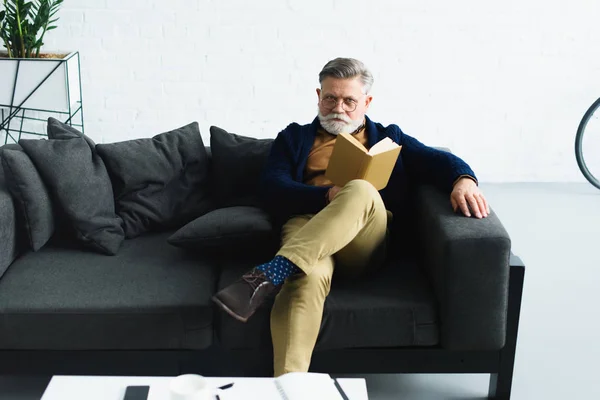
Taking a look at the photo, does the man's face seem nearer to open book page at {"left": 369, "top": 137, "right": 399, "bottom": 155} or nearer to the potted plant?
open book page at {"left": 369, "top": 137, "right": 399, "bottom": 155}

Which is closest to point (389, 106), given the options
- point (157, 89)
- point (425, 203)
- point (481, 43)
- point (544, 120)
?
point (481, 43)

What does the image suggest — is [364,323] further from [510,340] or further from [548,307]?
[548,307]

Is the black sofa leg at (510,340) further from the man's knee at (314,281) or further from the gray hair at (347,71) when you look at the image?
the gray hair at (347,71)

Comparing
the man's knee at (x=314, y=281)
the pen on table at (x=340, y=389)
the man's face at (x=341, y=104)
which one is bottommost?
the pen on table at (x=340, y=389)

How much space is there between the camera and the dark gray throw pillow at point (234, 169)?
2832 mm

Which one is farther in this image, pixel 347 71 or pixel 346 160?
pixel 347 71

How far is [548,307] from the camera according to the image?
309 centimetres

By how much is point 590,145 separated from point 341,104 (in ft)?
7.91

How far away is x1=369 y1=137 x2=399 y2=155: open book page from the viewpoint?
8.14 ft

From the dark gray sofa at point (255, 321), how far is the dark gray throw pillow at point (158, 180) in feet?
1.16

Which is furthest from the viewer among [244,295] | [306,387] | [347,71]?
[347,71]

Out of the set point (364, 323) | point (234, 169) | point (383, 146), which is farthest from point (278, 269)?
point (234, 169)

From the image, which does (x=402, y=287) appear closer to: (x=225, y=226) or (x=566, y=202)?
(x=225, y=226)

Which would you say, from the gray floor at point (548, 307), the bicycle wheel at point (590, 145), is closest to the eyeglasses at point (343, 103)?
the gray floor at point (548, 307)
